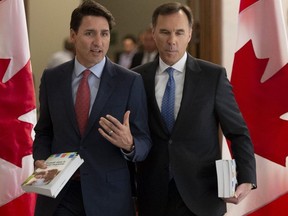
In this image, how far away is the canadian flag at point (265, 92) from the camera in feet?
9.84

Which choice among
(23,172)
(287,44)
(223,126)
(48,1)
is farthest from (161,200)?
(48,1)

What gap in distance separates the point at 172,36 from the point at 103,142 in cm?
55

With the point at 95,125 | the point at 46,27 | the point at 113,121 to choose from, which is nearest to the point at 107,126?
the point at 113,121

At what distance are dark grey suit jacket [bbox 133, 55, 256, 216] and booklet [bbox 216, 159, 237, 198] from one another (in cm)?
11

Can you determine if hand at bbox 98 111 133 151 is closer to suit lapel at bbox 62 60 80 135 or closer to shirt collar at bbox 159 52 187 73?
suit lapel at bbox 62 60 80 135

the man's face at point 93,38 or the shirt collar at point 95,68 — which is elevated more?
the man's face at point 93,38

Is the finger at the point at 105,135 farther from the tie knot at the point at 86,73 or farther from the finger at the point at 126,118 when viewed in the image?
the tie knot at the point at 86,73

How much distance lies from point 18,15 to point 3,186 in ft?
3.04

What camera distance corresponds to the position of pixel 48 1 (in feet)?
21.7

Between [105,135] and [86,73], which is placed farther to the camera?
[86,73]

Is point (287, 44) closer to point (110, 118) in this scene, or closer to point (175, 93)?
point (175, 93)

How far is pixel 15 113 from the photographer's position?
2.99 m

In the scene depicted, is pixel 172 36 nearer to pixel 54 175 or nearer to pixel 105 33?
pixel 105 33

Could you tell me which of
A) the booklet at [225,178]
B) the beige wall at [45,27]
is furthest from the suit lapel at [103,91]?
the beige wall at [45,27]
